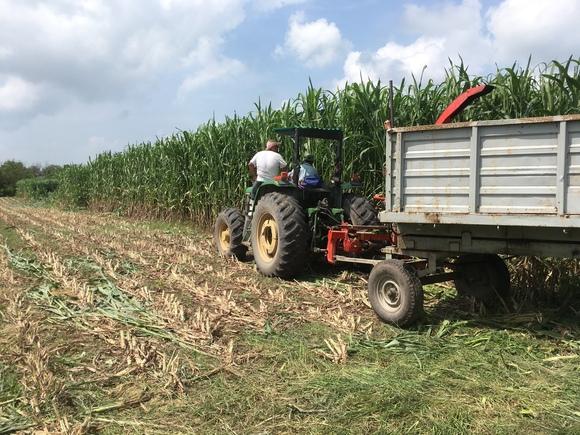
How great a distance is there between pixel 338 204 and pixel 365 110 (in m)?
1.87

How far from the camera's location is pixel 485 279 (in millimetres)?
4992

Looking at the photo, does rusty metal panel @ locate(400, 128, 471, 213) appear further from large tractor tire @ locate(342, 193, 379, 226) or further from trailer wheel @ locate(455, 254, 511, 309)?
large tractor tire @ locate(342, 193, 379, 226)

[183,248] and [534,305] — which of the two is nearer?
[534,305]

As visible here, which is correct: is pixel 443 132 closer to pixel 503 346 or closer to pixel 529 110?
pixel 503 346

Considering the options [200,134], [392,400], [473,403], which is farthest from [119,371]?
[200,134]

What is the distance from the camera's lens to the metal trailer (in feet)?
11.9

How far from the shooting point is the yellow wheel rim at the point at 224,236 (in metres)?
8.20

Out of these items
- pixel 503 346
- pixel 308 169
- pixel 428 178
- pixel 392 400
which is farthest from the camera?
pixel 308 169

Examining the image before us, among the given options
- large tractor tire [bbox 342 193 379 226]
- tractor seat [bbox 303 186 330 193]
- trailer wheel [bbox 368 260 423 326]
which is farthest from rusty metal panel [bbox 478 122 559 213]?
tractor seat [bbox 303 186 330 193]

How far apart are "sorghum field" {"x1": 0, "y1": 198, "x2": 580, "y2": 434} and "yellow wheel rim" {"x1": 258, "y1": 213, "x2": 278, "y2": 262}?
0.59 m

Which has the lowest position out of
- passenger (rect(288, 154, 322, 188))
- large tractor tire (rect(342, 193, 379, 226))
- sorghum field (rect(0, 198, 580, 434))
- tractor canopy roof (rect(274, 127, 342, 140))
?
sorghum field (rect(0, 198, 580, 434))

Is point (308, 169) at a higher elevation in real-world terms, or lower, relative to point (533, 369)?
higher

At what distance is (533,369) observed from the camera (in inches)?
140

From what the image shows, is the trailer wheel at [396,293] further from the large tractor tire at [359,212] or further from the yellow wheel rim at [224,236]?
the yellow wheel rim at [224,236]
